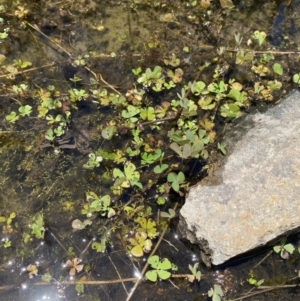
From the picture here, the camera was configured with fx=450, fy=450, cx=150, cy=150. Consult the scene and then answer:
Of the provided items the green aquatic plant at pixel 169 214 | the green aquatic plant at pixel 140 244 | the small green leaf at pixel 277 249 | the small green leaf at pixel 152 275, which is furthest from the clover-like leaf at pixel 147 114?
the small green leaf at pixel 277 249

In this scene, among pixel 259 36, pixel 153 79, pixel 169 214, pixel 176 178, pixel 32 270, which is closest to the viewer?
pixel 32 270

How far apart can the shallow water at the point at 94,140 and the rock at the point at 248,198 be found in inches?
8.4

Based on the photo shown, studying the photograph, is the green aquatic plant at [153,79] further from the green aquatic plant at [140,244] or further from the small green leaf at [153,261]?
the small green leaf at [153,261]

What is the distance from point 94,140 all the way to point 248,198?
1450 mm

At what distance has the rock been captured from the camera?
10.8ft

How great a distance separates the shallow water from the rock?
0.21 metres

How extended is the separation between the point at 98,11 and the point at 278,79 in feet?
6.72

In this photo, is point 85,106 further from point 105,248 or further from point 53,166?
point 105,248

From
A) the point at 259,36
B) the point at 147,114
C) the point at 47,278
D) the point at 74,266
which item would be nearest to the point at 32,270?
the point at 47,278

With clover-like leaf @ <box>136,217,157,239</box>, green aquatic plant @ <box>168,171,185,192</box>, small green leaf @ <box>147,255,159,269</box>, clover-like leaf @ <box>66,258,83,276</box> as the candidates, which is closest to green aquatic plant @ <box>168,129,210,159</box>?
green aquatic plant @ <box>168,171,185,192</box>

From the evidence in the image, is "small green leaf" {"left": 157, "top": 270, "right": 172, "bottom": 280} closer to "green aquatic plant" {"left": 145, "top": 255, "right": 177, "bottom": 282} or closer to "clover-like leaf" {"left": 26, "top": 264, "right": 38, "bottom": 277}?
"green aquatic plant" {"left": 145, "top": 255, "right": 177, "bottom": 282}

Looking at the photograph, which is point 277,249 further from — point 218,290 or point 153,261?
point 153,261

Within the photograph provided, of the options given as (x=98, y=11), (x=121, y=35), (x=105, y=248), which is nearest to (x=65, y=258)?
(x=105, y=248)

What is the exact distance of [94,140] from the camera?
4008 millimetres
